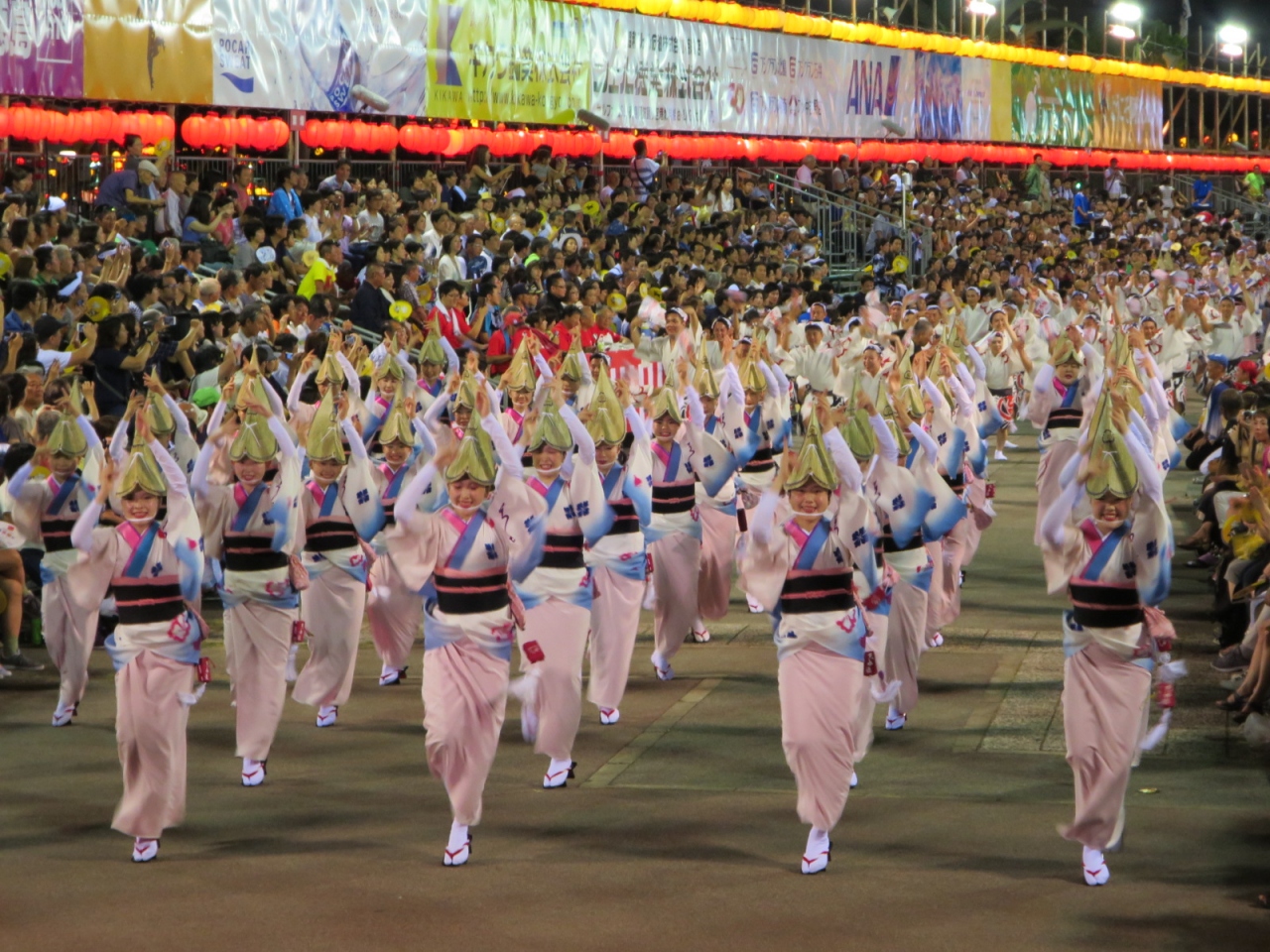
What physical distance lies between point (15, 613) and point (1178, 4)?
45479mm

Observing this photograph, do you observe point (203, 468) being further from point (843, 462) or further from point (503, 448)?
point (843, 462)

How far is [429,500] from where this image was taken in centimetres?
802

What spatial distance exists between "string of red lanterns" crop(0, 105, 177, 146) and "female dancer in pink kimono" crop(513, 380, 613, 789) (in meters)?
8.95

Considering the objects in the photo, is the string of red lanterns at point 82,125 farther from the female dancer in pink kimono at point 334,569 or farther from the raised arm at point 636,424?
the raised arm at point 636,424

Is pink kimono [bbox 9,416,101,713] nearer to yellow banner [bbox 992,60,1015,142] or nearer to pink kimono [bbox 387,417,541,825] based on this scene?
pink kimono [bbox 387,417,541,825]

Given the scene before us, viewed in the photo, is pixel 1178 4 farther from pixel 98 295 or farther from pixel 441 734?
pixel 441 734

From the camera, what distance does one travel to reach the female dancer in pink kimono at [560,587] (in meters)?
8.12

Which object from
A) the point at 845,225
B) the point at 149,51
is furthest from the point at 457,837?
the point at 845,225

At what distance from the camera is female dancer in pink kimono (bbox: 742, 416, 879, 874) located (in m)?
7.03

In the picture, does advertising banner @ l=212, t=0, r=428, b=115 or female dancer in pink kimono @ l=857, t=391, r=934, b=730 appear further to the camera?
advertising banner @ l=212, t=0, r=428, b=115

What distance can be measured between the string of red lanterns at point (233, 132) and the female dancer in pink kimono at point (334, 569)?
9506mm

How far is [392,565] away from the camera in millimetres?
9539

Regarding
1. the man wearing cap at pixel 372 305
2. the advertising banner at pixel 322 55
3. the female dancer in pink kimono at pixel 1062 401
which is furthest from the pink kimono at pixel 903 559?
the advertising banner at pixel 322 55

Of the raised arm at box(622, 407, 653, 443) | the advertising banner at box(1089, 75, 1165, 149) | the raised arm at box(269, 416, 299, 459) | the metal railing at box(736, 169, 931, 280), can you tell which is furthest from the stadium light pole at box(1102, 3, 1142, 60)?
the raised arm at box(269, 416, 299, 459)
